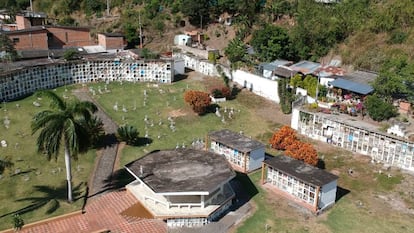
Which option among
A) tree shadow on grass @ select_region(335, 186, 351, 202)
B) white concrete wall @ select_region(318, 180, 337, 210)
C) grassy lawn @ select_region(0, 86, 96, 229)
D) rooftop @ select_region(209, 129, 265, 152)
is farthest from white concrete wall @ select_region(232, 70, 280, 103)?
grassy lawn @ select_region(0, 86, 96, 229)

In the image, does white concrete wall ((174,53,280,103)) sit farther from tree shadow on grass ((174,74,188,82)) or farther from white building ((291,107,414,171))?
white building ((291,107,414,171))

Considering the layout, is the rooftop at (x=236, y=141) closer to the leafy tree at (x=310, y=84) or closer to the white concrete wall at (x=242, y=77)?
the leafy tree at (x=310, y=84)

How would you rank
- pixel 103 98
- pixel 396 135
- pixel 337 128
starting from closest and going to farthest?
pixel 396 135, pixel 337 128, pixel 103 98

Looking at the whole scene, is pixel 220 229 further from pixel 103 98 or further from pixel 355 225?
pixel 103 98

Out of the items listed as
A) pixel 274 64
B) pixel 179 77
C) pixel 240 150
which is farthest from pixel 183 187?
pixel 179 77

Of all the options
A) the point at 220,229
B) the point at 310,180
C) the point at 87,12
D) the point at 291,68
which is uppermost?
the point at 87,12

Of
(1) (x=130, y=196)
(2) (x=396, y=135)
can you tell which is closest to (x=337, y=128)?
(2) (x=396, y=135)

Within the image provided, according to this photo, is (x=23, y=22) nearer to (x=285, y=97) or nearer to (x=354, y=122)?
(x=285, y=97)
